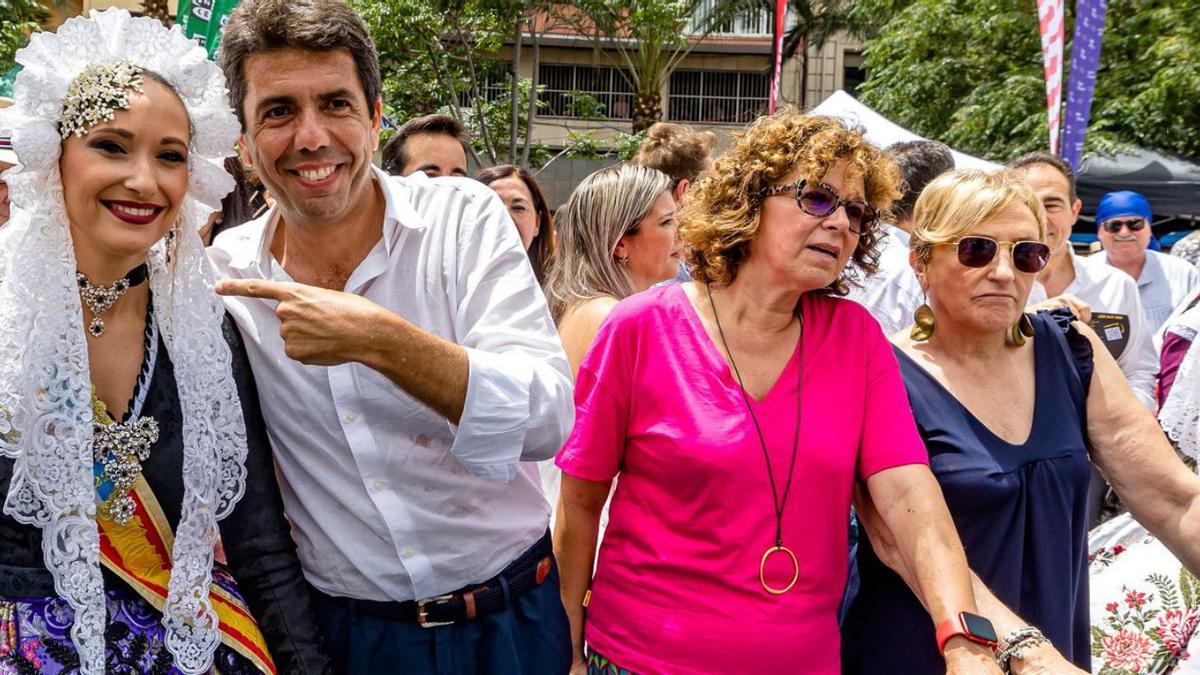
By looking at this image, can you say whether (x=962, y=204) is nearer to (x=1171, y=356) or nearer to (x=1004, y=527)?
(x=1004, y=527)

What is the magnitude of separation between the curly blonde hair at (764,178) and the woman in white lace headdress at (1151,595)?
119 centimetres

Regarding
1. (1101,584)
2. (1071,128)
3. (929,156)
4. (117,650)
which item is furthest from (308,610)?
(1071,128)

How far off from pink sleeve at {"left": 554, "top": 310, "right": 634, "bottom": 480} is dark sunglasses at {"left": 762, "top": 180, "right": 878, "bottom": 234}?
46 centimetres

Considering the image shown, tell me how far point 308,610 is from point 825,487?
1072 mm

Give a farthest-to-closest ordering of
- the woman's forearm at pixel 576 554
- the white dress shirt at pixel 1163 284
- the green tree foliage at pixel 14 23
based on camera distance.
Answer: the green tree foliage at pixel 14 23 < the white dress shirt at pixel 1163 284 < the woman's forearm at pixel 576 554

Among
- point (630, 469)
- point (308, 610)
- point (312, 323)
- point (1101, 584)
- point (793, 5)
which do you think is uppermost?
point (793, 5)

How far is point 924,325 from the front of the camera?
2.72 meters

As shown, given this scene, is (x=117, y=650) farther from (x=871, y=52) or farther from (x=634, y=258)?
(x=871, y=52)

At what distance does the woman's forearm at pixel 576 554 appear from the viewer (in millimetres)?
2607

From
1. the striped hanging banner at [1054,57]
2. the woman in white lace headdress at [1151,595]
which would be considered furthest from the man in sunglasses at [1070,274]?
the striped hanging banner at [1054,57]

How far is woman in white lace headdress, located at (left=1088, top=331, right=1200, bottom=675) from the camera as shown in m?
2.96

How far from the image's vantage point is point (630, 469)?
2518mm

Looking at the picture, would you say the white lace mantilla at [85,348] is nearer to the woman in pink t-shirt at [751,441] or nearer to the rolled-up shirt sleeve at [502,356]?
the rolled-up shirt sleeve at [502,356]

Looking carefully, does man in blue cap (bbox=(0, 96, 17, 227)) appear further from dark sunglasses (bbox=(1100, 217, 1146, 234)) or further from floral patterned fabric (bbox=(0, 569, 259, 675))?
dark sunglasses (bbox=(1100, 217, 1146, 234))
